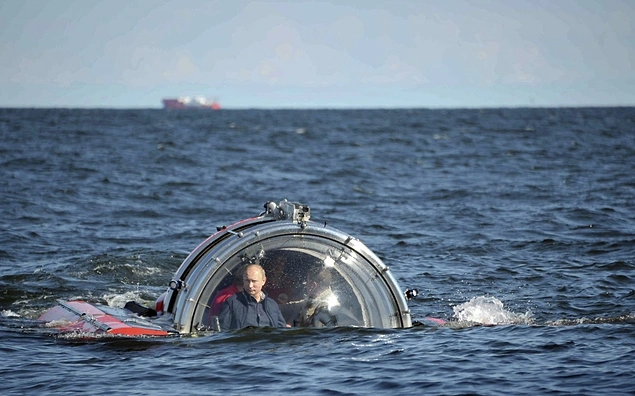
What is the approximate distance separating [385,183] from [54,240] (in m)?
14.9

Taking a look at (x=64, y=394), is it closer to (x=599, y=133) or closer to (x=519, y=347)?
(x=519, y=347)

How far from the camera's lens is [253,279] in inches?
408

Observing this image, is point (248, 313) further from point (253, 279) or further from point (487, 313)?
point (487, 313)

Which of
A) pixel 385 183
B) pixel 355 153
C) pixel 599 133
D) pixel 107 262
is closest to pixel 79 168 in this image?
pixel 385 183

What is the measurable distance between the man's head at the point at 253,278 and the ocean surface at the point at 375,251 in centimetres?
54

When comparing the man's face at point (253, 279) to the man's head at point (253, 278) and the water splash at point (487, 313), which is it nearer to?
the man's head at point (253, 278)

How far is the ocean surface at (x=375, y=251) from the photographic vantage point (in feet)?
31.3

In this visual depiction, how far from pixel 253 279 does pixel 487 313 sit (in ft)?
13.9

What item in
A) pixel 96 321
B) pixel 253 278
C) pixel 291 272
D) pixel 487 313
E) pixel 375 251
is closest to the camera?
pixel 253 278

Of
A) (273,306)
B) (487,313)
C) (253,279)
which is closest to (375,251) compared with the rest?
(487,313)

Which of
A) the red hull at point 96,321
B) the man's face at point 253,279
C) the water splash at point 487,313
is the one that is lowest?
the water splash at point 487,313

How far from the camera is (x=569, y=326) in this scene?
38.8 feet

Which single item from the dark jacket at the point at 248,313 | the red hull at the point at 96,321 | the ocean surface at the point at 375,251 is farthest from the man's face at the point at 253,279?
the red hull at the point at 96,321

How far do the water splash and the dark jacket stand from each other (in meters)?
3.18
